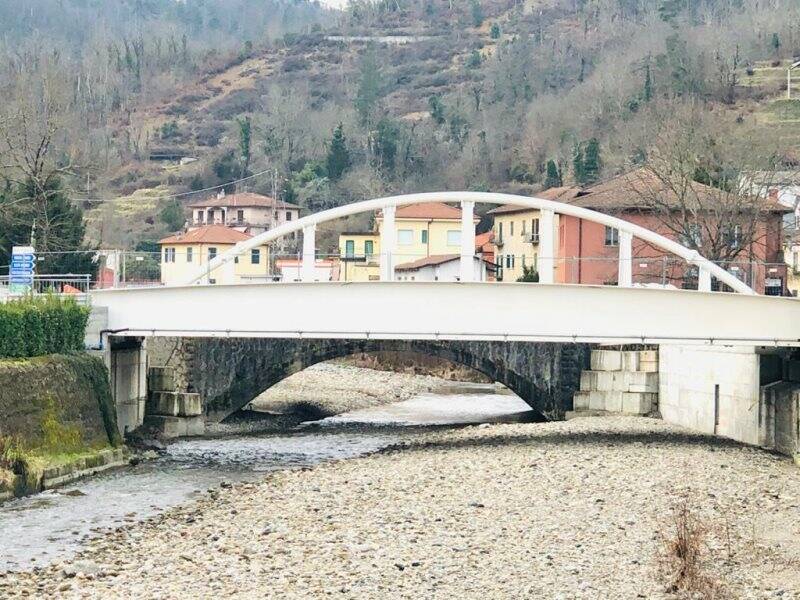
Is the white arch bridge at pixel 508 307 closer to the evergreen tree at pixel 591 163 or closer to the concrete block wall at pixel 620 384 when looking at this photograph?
the concrete block wall at pixel 620 384

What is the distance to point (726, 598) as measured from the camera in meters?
18.9

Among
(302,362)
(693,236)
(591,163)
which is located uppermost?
(591,163)

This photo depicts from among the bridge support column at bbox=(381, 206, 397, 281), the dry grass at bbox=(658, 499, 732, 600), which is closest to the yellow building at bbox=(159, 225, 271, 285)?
the bridge support column at bbox=(381, 206, 397, 281)

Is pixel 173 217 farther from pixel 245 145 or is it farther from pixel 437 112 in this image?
pixel 437 112

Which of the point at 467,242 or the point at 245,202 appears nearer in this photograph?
the point at 467,242

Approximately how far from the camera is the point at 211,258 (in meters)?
42.1

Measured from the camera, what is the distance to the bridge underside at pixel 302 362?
4819cm

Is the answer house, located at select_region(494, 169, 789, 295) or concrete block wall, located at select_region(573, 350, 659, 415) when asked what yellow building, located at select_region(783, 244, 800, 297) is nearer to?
house, located at select_region(494, 169, 789, 295)

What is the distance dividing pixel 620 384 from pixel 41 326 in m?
20.7

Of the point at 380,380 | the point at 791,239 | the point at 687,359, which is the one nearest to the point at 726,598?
the point at 687,359

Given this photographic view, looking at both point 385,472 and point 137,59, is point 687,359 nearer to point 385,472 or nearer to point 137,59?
point 385,472

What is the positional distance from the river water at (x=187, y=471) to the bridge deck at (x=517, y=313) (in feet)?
12.1

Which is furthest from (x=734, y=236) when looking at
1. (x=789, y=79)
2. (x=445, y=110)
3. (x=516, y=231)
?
(x=445, y=110)

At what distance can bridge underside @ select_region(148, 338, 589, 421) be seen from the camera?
48188 mm
